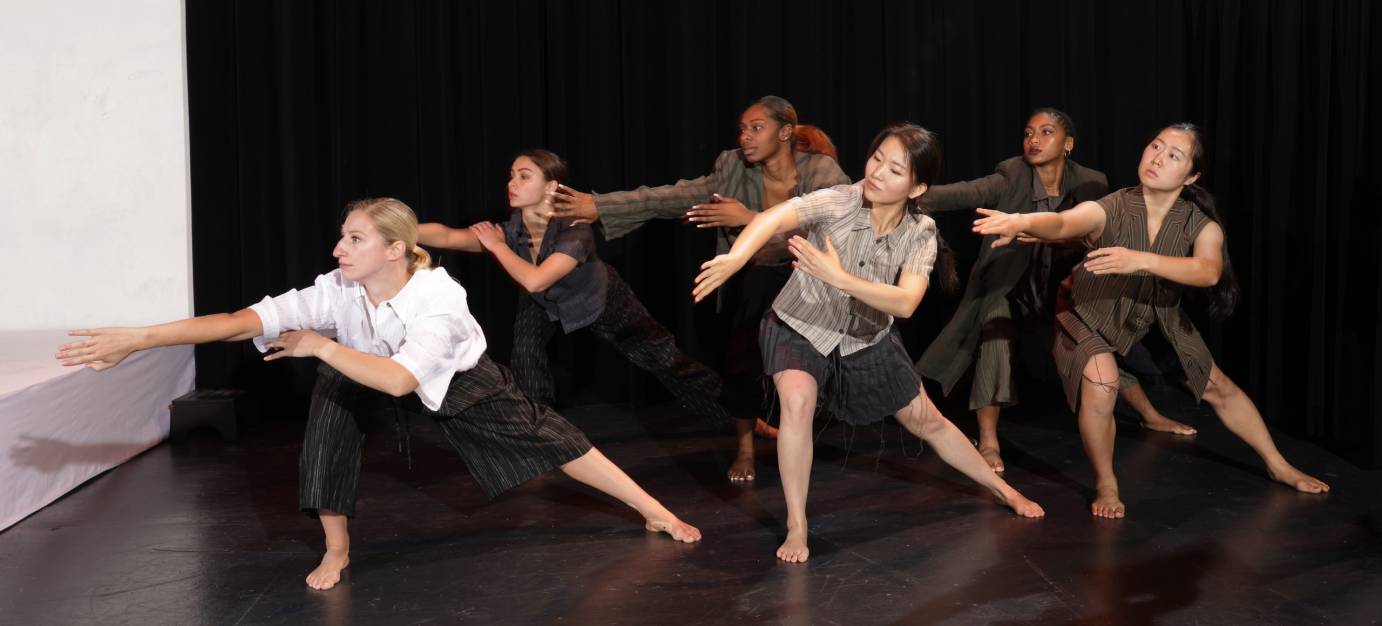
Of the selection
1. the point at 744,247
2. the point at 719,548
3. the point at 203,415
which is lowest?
the point at 719,548

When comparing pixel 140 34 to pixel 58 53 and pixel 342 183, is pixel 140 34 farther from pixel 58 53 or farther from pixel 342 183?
pixel 342 183

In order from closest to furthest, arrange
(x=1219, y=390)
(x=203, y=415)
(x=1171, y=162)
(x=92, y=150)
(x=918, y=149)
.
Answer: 1. (x=918, y=149)
2. (x=1171, y=162)
3. (x=1219, y=390)
4. (x=203, y=415)
5. (x=92, y=150)

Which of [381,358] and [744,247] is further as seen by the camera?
[744,247]

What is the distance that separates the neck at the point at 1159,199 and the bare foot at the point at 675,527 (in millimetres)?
1624

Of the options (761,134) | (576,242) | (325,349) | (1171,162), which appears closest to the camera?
(325,349)

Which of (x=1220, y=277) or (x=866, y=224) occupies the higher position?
(x=866, y=224)

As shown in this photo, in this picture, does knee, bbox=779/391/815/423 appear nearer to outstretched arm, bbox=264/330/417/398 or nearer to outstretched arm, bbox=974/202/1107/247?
outstretched arm, bbox=974/202/1107/247

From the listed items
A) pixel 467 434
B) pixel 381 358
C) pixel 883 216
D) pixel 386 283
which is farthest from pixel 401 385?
pixel 883 216

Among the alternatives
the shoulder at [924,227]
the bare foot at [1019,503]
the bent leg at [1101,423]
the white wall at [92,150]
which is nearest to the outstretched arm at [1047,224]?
the shoulder at [924,227]

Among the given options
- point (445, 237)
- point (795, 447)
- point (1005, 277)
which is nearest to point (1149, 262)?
point (1005, 277)

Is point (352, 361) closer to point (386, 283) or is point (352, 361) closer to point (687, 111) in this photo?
point (386, 283)

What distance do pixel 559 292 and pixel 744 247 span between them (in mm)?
1399

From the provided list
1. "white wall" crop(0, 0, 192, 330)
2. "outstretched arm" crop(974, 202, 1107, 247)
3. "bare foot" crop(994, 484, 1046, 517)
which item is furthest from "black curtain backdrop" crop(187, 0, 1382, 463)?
"bare foot" crop(994, 484, 1046, 517)

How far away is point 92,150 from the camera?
16.8 ft
